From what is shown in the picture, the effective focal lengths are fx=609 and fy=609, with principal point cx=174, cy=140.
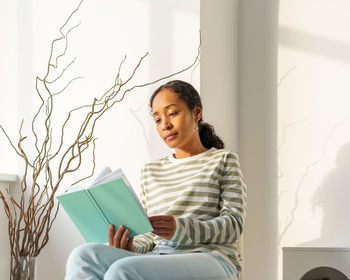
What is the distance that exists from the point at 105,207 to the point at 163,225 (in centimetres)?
17

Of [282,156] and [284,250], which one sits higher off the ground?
[282,156]

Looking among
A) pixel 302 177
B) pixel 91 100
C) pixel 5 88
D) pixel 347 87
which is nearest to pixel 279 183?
pixel 302 177

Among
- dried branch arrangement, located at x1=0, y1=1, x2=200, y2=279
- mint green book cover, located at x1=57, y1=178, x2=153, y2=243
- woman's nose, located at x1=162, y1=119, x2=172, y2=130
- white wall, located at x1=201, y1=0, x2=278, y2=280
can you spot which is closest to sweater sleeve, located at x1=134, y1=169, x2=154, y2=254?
mint green book cover, located at x1=57, y1=178, x2=153, y2=243

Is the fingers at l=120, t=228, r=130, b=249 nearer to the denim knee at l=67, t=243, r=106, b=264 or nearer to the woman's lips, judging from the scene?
the denim knee at l=67, t=243, r=106, b=264

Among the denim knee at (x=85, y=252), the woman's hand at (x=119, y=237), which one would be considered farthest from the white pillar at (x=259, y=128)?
the denim knee at (x=85, y=252)

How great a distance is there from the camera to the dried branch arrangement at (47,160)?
247cm

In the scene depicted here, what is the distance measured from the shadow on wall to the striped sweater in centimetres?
72

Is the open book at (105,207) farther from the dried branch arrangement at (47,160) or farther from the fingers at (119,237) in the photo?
the dried branch arrangement at (47,160)

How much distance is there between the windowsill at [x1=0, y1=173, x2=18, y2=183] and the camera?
8.75ft

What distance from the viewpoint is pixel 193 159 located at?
202cm

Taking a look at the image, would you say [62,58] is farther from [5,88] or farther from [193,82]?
[193,82]

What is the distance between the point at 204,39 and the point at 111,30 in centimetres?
42

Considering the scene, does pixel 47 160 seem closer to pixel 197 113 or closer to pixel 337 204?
pixel 197 113

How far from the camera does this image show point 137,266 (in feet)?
4.82
